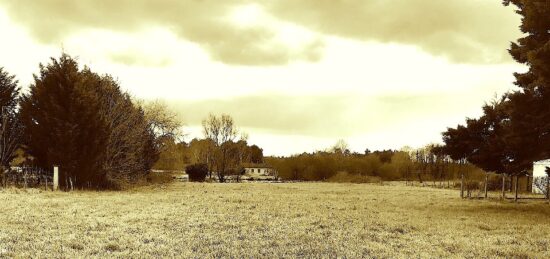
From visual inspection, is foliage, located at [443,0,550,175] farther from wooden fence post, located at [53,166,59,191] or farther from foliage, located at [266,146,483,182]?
foliage, located at [266,146,483,182]

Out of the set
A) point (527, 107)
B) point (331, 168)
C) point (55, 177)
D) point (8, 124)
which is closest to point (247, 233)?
point (527, 107)

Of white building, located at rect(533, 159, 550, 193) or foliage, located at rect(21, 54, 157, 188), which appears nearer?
foliage, located at rect(21, 54, 157, 188)

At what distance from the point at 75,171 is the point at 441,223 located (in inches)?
899

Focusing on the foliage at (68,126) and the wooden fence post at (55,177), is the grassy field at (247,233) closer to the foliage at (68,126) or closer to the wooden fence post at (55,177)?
the wooden fence post at (55,177)

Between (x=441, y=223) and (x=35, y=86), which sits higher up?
(x=35, y=86)

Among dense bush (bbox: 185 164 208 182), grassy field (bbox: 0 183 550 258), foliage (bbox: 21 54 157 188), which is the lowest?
dense bush (bbox: 185 164 208 182)

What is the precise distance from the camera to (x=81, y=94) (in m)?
31.4

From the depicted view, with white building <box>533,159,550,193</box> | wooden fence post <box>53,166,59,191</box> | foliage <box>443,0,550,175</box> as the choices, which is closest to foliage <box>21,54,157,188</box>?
wooden fence post <box>53,166,59,191</box>

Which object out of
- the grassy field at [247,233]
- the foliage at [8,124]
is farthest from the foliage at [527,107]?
the foliage at [8,124]

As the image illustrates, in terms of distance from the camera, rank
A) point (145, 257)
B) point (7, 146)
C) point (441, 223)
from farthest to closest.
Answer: point (7, 146)
point (441, 223)
point (145, 257)

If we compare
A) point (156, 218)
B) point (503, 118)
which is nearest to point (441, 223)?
point (156, 218)

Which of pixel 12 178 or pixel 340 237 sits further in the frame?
pixel 12 178

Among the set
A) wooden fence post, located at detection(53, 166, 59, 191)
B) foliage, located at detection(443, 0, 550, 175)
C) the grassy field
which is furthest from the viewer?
wooden fence post, located at detection(53, 166, 59, 191)

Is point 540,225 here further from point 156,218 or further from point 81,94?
point 81,94
